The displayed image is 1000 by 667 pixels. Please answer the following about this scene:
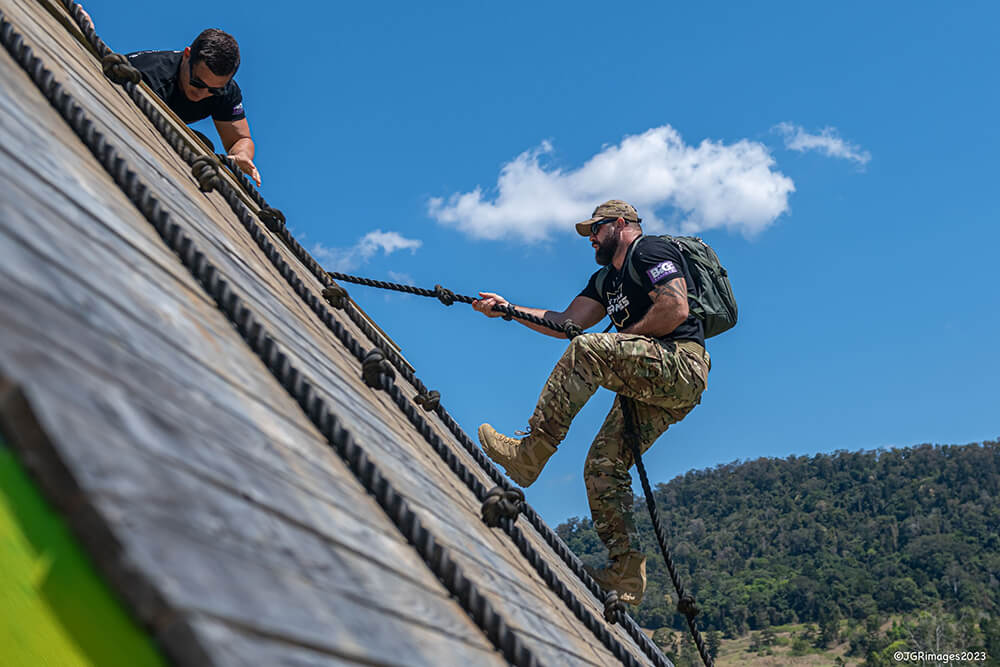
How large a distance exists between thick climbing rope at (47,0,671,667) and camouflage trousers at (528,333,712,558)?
0.56 m

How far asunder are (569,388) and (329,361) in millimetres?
2375

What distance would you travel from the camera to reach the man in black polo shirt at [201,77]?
5992mm

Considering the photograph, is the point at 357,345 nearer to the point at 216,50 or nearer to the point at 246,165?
the point at 216,50

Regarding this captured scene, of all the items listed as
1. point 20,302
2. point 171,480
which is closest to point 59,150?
point 20,302

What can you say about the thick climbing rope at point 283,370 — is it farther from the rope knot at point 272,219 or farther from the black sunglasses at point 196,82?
the black sunglasses at point 196,82

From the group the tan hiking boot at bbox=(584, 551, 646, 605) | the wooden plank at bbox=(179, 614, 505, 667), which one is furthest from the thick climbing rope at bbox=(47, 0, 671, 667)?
the wooden plank at bbox=(179, 614, 505, 667)

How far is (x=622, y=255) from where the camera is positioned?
5.98 meters

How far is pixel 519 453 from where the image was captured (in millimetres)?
5508

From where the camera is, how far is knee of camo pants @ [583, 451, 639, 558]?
551 centimetres

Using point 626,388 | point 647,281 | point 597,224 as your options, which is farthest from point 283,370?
point 597,224

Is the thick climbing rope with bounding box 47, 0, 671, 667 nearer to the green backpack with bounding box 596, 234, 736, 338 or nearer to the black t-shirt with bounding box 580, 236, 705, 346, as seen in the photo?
the black t-shirt with bounding box 580, 236, 705, 346

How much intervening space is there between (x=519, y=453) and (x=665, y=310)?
1.15 m

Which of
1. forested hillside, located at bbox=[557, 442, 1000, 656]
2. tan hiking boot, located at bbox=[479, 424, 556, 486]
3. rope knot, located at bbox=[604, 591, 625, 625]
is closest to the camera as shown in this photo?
rope knot, located at bbox=[604, 591, 625, 625]

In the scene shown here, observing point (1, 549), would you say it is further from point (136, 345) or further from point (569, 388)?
point (569, 388)
